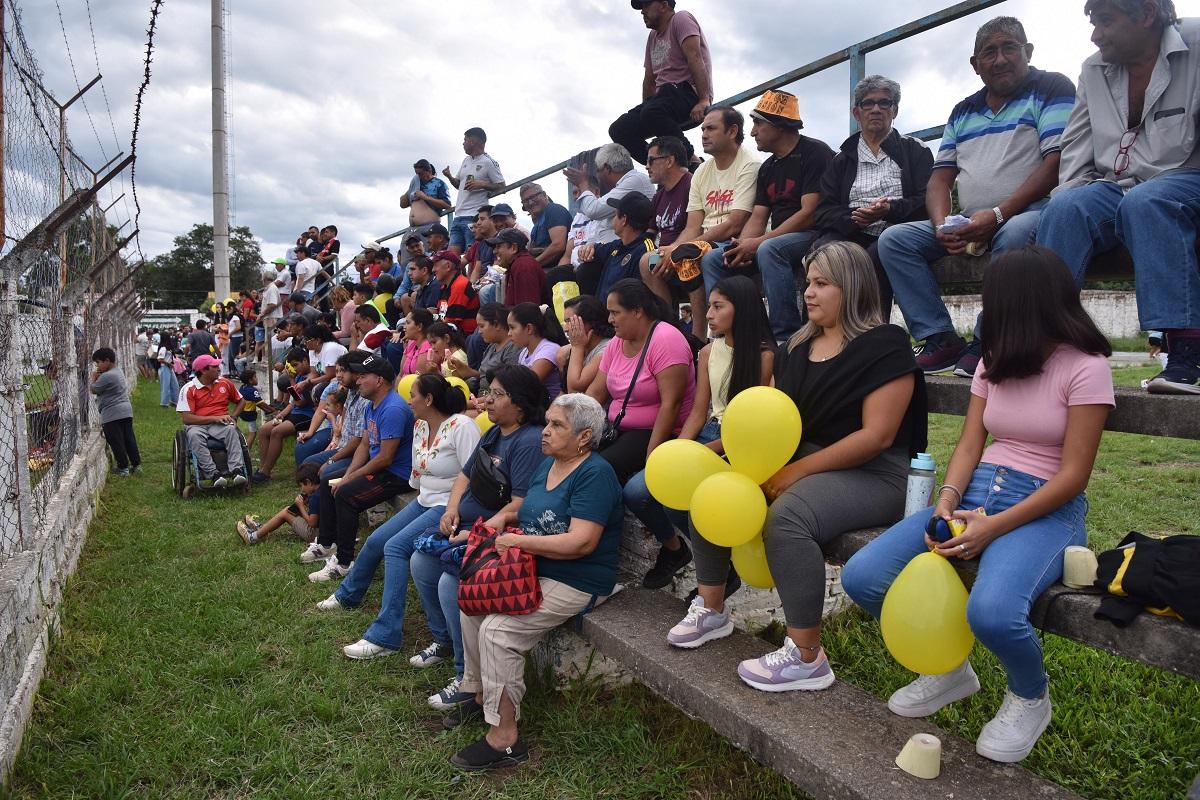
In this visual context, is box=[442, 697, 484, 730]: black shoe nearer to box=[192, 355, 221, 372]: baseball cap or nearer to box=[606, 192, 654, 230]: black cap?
box=[606, 192, 654, 230]: black cap

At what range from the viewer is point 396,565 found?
454 cm

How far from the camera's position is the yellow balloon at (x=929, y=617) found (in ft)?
7.14

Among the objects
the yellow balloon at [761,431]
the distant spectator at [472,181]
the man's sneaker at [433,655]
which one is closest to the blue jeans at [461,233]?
the distant spectator at [472,181]

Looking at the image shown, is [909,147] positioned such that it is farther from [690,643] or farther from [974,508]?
[690,643]

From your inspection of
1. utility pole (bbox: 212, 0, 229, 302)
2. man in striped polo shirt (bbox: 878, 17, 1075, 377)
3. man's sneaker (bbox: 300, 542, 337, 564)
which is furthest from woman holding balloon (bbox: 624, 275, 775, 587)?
utility pole (bbox: 212, 0, 229, 302)

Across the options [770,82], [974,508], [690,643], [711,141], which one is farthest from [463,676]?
[770,82]

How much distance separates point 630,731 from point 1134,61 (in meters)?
3.23

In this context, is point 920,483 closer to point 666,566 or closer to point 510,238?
point 666,566

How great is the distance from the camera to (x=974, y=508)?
2.42m

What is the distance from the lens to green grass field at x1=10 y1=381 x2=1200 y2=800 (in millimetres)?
3043

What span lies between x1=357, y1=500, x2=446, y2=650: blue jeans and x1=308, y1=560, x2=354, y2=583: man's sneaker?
2.77 feet

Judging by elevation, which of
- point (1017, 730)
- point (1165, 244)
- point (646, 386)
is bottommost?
point (1017, 730)

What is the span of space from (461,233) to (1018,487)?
29.1 ft

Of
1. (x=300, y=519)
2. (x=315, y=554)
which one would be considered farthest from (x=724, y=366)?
(x=300, y=519)
